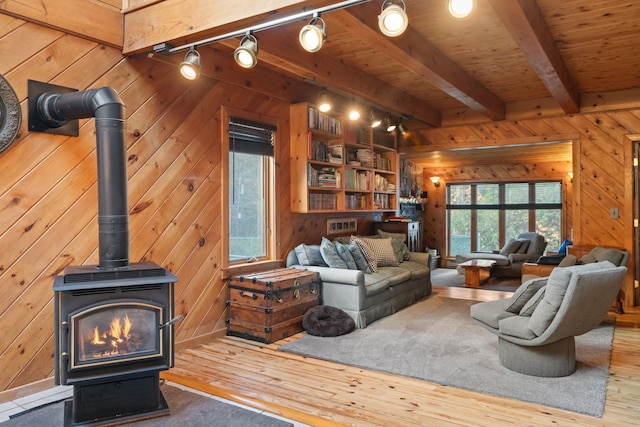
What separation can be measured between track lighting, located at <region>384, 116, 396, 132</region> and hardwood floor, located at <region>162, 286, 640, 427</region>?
3.79 meters

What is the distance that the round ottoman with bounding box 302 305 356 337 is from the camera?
434 cm

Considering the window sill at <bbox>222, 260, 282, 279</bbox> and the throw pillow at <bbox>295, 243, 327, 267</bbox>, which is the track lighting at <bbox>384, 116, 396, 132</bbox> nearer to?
the throw pillow at <bbox>295, 243, 327, 267</bbox>

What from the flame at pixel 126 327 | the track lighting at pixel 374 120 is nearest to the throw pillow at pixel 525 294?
the flame at pixel 126 327

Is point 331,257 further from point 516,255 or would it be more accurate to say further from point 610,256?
point 516,255

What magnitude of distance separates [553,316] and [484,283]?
4767 mm

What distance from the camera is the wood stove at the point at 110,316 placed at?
250cm

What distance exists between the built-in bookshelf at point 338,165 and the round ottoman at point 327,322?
1.19m

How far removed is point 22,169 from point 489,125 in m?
5.91

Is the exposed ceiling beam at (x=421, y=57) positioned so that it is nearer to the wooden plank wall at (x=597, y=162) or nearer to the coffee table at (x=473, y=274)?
the wooden plank wall at (x=597, y=162)

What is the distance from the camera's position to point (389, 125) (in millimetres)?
6633

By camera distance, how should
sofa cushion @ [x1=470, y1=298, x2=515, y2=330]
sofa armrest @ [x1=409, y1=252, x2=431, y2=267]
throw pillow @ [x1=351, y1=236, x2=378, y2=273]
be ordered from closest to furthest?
sofa cushion @ [x1=470, y1=298, x2=515, y2=330]
throw pillow @ [x1=351, y1=236, x2=378, y2=273]
sofa armrest @ [x1=409, y1=252, x2=431, y2=267]

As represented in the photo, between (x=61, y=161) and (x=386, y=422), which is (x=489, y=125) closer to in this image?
(x=386, y=422)

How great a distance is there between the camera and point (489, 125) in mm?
6734

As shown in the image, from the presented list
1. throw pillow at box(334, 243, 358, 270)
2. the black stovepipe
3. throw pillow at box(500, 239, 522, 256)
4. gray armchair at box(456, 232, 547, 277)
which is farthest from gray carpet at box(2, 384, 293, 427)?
throw pillow at box(500, 239, 522, 256)
